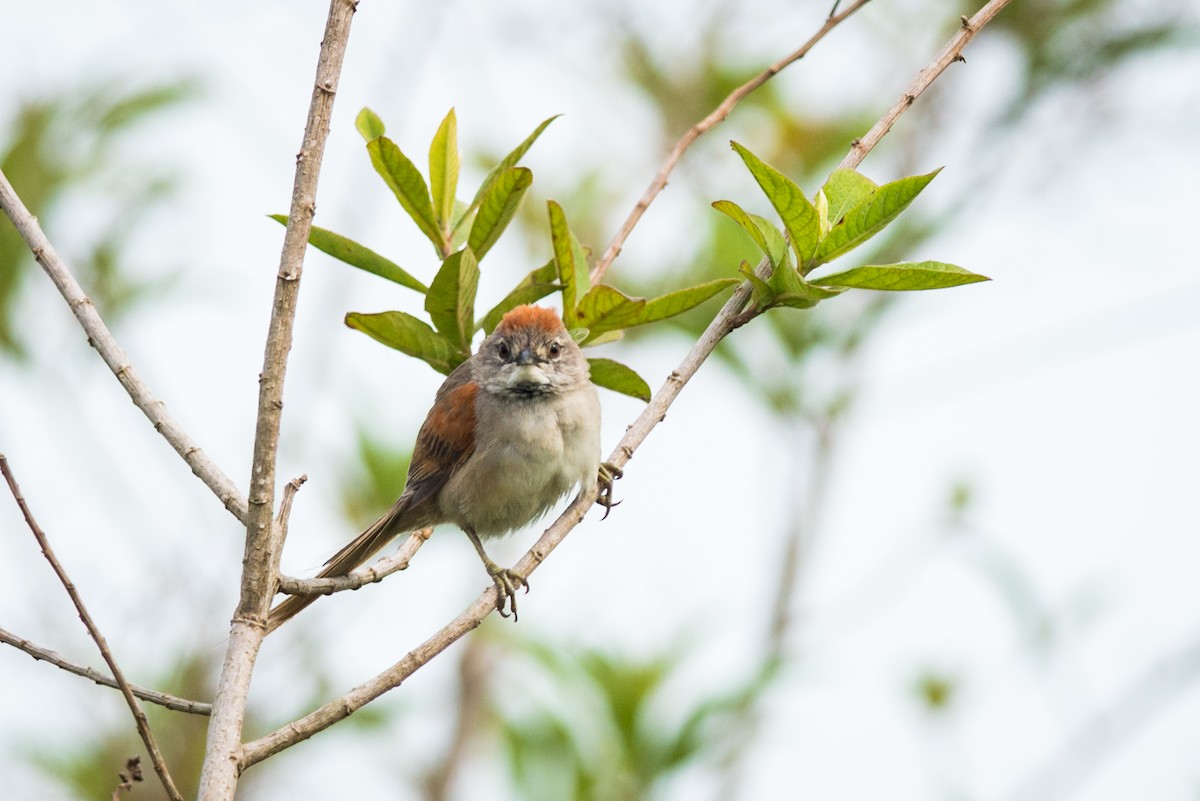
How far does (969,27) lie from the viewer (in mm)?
3027

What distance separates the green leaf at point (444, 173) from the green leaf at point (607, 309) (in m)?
0.49

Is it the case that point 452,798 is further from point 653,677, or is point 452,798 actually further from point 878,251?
point 878,251

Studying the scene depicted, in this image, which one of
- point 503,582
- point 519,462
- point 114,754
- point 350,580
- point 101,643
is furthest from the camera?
point 114,754

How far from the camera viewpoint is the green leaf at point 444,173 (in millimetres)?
3551

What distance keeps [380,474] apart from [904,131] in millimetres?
4315

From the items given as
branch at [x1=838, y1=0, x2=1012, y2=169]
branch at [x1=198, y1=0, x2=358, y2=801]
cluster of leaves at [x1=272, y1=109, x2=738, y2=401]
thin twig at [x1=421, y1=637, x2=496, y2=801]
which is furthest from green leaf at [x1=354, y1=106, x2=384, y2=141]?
thin twig at [x1=421, y1=637, x2=496, y2=801]

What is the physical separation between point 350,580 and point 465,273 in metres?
0.79

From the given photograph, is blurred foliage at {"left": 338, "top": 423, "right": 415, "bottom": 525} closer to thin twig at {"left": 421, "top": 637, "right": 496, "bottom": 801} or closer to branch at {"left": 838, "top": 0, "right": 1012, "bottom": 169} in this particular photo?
thin twig at {"left": 421, "top": 637, "right": 496, "bottom": 801}

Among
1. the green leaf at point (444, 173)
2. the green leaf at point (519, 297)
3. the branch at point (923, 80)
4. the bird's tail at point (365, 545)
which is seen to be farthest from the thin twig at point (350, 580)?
the branch at point (923, 80)

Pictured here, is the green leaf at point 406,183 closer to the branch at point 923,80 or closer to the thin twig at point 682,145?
the thin twig at point 682,145

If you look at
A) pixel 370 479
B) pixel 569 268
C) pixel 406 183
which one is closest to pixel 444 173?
pixel 406 183

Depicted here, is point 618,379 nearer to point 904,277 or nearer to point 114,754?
point 904,277

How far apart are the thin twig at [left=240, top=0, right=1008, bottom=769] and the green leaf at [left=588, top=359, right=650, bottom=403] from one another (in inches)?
11.8

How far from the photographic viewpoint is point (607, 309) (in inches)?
130
